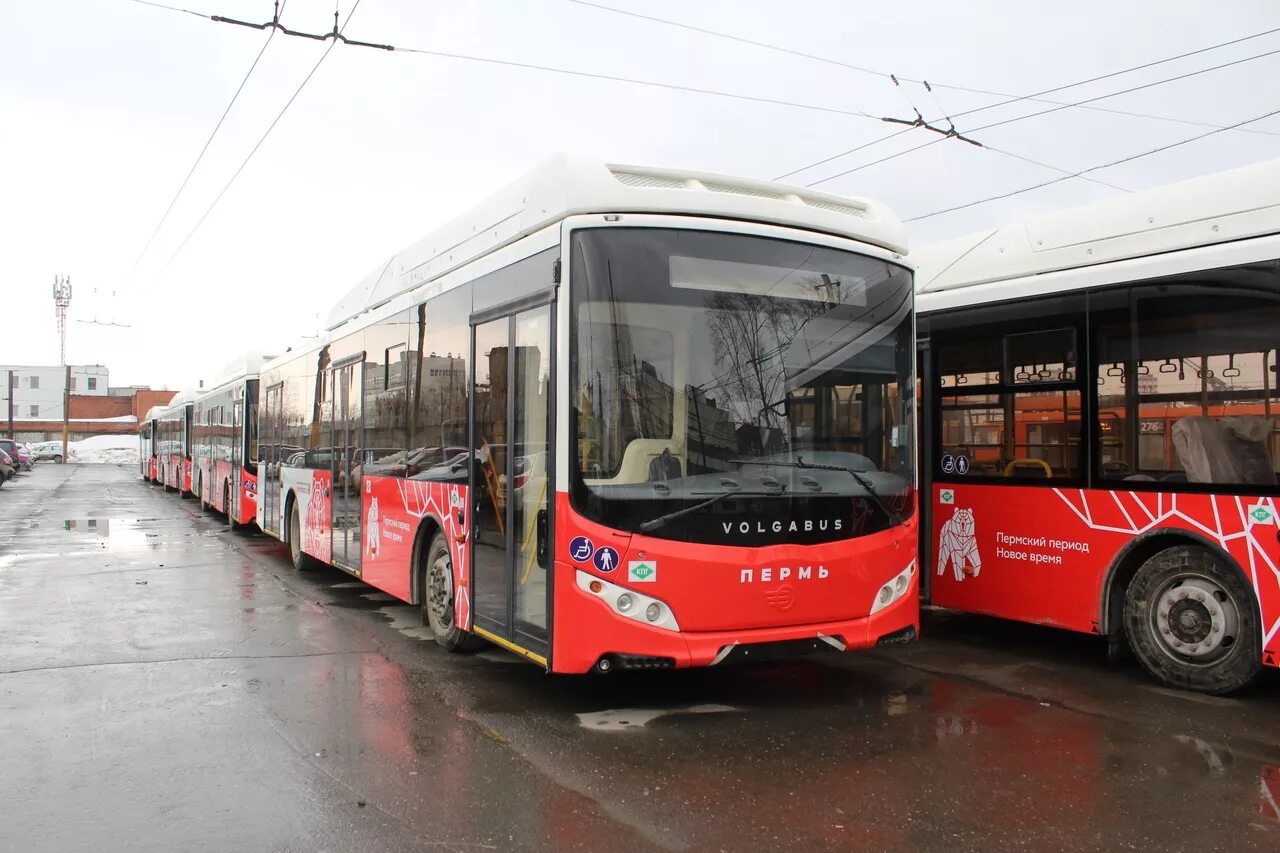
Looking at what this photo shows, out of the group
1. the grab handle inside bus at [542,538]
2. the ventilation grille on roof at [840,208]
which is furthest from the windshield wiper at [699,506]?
the ventilation grille on roof at [840,208]

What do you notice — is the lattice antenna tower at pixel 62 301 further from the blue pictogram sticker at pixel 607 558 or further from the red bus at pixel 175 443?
the blue pictogram sticker at pixel 607 558

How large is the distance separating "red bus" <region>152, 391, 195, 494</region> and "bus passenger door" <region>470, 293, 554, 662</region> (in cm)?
2459

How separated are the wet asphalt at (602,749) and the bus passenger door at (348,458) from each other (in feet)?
4.56

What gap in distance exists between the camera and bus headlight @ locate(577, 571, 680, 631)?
18.9 feet

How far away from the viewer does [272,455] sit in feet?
48.9

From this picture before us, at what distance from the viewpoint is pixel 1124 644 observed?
7379mm

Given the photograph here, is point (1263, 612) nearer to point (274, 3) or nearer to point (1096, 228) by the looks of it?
point (1096, 228)

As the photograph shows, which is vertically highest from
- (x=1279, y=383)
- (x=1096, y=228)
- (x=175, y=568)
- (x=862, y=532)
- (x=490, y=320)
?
(x=1096, y=228)

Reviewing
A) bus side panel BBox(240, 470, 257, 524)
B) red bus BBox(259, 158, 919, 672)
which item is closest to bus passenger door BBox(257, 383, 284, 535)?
bus side panel BBox(240, 470, 257, 524)

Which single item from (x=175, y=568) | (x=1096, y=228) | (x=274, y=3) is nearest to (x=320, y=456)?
(x=175, y=568)

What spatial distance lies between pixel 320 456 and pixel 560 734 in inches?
271

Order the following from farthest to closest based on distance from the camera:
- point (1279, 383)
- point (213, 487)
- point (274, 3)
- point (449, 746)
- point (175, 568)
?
point (213, 487), point (175, 568), point (274, 3), point (1279, 383), point (449, 746)

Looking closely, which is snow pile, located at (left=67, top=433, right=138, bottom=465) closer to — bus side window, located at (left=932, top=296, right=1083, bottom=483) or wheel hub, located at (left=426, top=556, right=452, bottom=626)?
wheel hub, located at (left=426, top=556, right=452, bottom=626)

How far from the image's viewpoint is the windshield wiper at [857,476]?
19.8 feet
